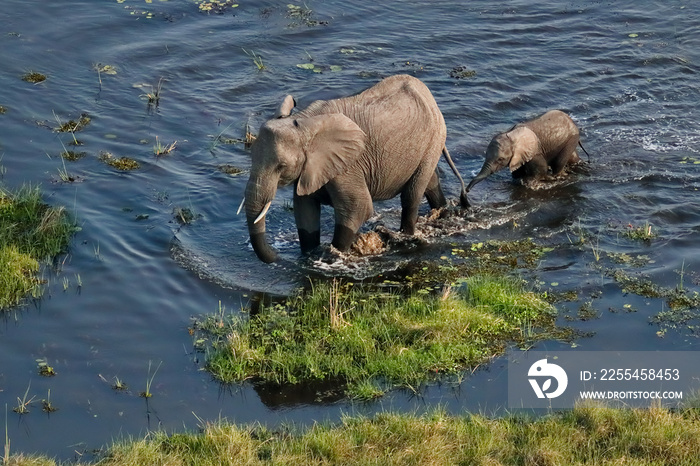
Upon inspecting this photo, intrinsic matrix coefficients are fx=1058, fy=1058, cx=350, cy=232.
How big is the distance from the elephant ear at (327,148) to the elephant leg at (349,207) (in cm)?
34

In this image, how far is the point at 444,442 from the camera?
28.3 ft

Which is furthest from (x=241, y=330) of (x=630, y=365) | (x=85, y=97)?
(x=85, y=97)

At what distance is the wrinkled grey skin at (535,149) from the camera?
15.0m

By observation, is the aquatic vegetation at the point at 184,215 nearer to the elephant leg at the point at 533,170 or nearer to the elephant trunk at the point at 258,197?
the elephant trunk at the point at 258,197

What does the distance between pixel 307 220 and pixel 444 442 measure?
4.39 metres

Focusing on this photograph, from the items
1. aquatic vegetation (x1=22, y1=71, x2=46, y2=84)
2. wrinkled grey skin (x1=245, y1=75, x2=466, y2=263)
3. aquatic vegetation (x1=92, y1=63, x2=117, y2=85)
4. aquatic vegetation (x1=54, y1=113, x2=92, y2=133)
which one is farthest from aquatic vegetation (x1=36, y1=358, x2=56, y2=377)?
aquatic vegetation (x1=92, y1=63, x2=117, y2=85)

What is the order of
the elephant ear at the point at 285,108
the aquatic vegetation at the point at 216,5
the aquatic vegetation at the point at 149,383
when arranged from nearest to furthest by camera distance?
1. the aquatic vegetation at the point at 149,383
2. the elephant ear at the point at 285,108
3. the aquatic vegetation at the point at 216,5

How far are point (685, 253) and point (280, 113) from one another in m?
5.26

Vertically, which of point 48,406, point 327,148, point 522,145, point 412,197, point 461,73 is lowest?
point 48,406

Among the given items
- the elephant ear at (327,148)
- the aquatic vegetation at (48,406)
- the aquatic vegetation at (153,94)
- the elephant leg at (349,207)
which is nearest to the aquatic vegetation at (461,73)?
the aquatic vegetation at (153,94)

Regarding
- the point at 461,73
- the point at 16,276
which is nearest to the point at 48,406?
the point at 16,276

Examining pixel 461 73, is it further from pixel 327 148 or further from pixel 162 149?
pixel 327 148

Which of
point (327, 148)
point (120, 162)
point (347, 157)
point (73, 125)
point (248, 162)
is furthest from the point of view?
point (73, 125)

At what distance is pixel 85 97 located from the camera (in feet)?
56.5
